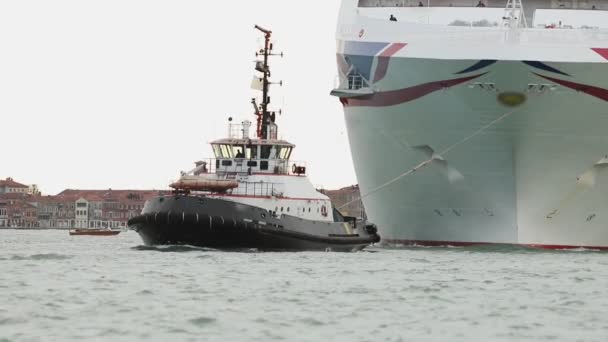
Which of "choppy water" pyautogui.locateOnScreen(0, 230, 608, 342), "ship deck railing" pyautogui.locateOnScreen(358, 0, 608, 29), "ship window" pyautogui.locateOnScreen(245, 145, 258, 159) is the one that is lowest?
"choppy water" pyautogui.locateOnScreen(0, 230, 608, 342)

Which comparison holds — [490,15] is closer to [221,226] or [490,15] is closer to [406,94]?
[406,94]

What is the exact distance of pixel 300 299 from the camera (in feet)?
103

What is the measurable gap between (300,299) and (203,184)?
1799 centimetres

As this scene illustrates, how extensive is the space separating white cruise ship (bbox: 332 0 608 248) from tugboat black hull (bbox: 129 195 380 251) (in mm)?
4226

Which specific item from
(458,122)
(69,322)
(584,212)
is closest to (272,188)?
(458,122)

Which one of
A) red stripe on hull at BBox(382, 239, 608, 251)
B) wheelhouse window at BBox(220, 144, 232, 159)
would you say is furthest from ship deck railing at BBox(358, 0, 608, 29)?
red stripe on hull at BBox(382, 239, 608, 251)

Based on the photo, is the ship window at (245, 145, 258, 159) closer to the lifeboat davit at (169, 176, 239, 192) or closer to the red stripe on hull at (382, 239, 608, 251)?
the lifeboat davit at (169, 176, 239, 192)

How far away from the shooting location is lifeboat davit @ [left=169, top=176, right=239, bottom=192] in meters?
49.0

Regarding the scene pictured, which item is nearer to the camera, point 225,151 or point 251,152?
point 225,151

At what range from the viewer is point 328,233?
50969 mm

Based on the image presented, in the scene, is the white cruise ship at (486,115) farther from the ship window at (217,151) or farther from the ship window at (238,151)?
the ship window at (217,151)

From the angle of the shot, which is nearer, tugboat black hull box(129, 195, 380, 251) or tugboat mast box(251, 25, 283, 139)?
tugboat black hull box(129, 195, 380, 251)

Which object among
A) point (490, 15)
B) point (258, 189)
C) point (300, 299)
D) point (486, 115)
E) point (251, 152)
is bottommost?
point (300, 299)

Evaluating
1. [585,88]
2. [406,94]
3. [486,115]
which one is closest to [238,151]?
[406,94]
